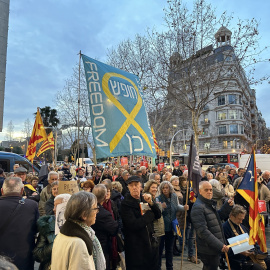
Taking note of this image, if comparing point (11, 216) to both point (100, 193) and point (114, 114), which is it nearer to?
point (100, 193)

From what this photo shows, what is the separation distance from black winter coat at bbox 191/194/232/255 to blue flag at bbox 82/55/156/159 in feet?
4.80

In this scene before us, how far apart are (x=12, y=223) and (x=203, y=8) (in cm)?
1414

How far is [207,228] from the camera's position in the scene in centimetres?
365

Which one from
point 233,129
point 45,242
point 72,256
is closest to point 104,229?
point 45,242

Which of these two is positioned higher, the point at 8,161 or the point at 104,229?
the point at 8,161

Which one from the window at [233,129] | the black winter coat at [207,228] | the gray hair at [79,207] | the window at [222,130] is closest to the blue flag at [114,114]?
the black winter coat at [207,228]

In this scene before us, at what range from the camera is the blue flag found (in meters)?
4.28

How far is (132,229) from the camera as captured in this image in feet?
11.6

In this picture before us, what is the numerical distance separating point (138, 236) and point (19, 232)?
1.57 meters

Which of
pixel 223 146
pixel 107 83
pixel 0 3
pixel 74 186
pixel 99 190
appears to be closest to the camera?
pixel 99 190

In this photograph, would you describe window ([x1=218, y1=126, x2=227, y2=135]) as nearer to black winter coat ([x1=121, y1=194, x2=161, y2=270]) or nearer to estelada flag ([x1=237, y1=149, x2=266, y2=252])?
estelada flag ([x1=237, y1=149, x2=266, y2=252])

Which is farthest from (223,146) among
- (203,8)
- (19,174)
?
(19,174)

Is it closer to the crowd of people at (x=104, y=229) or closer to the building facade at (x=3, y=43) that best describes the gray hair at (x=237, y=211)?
the crowd of people at (x=104, y=229)

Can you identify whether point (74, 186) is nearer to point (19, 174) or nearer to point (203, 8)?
point (19, 174)
